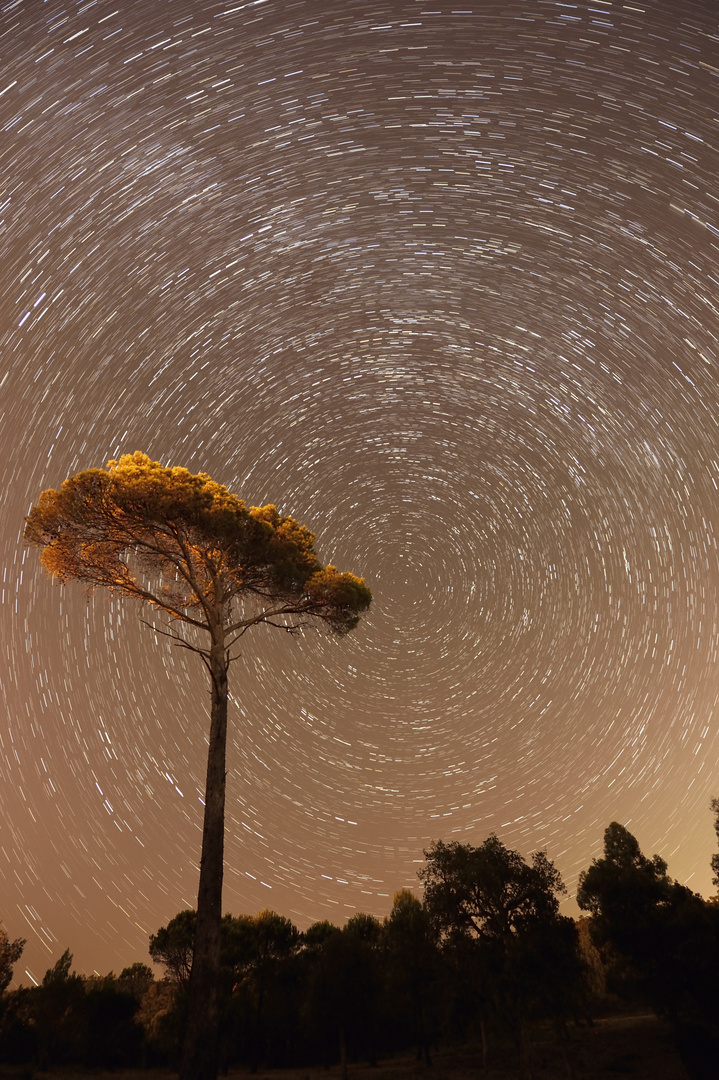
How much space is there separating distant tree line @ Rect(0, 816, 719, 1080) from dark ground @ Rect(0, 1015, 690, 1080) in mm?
821

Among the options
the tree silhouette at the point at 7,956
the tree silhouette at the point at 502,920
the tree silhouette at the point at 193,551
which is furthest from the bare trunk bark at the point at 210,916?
the tree silhouette at the point at 7,956

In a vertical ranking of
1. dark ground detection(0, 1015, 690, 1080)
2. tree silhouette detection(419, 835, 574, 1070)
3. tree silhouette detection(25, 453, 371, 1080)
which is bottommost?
dark ground detection(0, 1015, 690, 1080)

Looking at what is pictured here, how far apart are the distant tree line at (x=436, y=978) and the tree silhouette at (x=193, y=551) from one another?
14240mm

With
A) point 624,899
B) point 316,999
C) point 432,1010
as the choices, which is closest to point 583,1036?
point 432,1010

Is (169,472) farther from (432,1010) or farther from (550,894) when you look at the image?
(432,1010)

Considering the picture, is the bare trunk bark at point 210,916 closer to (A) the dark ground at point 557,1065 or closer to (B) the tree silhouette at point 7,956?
(A) the dark ground at point 557,1065

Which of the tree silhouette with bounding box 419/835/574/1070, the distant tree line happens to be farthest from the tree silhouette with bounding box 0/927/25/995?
the tree silhouette with bounding box 419/835/574/1070

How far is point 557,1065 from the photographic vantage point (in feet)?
74.3

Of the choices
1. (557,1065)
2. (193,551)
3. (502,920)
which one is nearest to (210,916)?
(193,551)

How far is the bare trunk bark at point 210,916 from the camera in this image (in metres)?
9.38

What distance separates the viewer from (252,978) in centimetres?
3403

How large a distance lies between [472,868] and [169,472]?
63.6 feet

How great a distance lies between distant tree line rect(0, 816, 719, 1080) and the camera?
19438mm

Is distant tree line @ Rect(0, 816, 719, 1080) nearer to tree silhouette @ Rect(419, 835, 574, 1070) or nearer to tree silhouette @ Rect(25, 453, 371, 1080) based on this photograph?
tree silhouette @ Rect(419, 835, 574, 1070)
